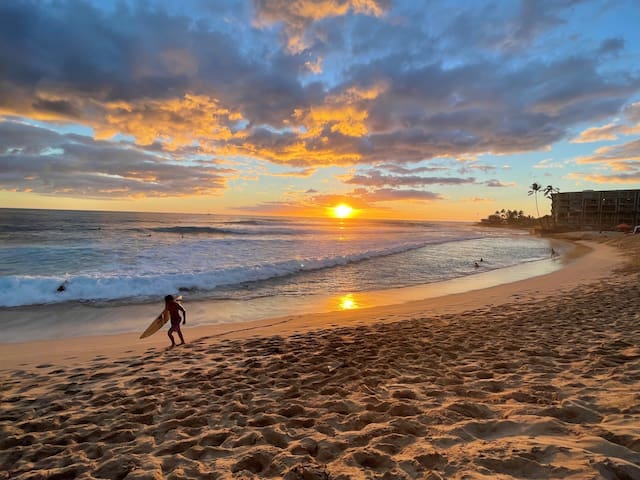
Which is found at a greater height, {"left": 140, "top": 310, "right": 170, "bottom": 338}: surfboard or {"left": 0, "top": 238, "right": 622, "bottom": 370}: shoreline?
{"left": 140, "top": 310, "right": 170, "bottom": 338}: surfboard

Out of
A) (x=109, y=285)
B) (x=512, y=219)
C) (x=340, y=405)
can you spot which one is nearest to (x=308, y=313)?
(x=340, y=405)

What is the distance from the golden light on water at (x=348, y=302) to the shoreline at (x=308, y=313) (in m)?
0.14

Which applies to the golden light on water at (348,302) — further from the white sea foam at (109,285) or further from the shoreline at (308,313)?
the white sea foam at (109,285)

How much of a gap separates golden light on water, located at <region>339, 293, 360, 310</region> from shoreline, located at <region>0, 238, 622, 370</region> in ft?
0.46

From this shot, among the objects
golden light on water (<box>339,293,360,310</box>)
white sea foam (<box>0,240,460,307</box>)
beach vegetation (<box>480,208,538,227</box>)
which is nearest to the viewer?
golden light on water (<box>339,293,360,310</box>)

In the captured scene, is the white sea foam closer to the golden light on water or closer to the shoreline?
the shoreline

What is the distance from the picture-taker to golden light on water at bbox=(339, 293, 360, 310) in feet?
41.4

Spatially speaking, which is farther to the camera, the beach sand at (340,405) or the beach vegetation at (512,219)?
the beach vegetation at (512,219)

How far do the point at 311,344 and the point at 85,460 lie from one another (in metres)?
4.57

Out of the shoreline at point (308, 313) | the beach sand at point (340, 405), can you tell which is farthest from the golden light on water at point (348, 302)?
the beach sand at point (340, 405)

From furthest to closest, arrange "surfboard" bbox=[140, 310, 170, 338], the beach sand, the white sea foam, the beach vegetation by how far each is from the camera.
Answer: the beach vegetation, the white sea foam, "surfboard" bbox=[140, 310, 170, 338], the beach sand

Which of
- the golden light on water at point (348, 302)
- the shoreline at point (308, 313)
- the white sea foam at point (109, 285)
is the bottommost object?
the golden light on water at point (348, 302)

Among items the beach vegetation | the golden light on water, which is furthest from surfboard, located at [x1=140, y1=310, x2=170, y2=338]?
the beach vegetation

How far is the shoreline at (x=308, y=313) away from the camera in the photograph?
25.3ft
